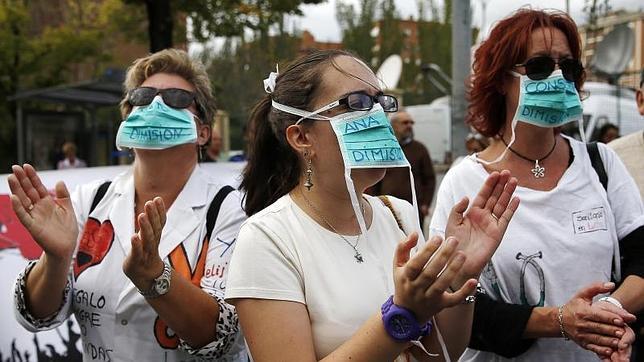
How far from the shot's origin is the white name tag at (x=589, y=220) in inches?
108

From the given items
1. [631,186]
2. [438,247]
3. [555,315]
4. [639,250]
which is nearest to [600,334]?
[555,315]

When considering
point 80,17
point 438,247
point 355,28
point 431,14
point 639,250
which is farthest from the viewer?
point 431,14

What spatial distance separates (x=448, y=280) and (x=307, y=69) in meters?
0.86

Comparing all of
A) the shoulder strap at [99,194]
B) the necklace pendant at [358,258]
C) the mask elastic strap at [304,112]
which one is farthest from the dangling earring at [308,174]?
the shoulder strap at [99,194]

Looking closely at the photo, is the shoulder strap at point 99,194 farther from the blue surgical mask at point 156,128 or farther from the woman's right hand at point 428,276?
the woman's right hand at point 428,276

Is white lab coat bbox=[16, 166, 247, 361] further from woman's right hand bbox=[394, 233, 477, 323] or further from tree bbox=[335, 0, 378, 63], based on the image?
tree bbox=[335, 0, 378, 63]

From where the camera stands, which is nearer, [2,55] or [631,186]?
[631,186]

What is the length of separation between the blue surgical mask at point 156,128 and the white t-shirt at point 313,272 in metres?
0.84

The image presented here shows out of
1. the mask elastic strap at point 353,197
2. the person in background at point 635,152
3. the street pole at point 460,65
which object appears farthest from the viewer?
the street pole at point 460,65

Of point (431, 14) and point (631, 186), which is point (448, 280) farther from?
point (431, 14)

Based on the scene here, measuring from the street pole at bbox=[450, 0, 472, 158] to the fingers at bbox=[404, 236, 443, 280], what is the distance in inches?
254

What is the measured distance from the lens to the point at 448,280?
1.83 meters

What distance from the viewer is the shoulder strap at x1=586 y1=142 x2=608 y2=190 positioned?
2857 mm

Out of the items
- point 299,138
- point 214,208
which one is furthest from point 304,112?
point 214,208
